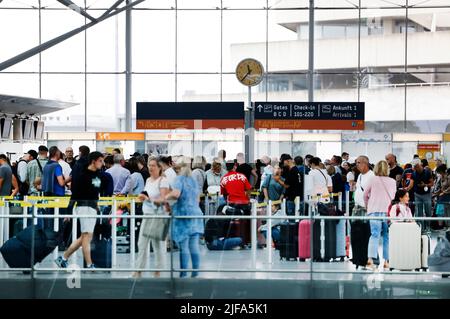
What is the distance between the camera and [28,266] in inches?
518

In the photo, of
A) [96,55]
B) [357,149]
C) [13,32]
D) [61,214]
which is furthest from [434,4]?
[61,214]

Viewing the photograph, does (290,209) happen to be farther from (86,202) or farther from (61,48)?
(61,48)

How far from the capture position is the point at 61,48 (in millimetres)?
36094

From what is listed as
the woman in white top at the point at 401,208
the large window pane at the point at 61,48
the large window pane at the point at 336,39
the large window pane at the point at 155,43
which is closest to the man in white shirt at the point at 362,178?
the woman in white top at the point at 401,208

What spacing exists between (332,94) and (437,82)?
3.83m

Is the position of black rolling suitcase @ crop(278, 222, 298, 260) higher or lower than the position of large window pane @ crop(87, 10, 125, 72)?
lower

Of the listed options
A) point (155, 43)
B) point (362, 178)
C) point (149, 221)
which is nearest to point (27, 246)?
point (149, 221)

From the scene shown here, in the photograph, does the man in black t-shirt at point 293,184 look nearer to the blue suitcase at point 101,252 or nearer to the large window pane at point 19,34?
the blue suitcase at point 101,252

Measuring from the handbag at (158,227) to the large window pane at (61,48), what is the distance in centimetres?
2342

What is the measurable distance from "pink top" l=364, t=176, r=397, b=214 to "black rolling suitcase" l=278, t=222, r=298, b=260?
4.62 feet

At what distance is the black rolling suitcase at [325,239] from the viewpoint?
1279 cm

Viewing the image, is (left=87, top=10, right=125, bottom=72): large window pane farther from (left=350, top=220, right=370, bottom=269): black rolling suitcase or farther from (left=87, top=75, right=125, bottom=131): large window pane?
(left=350, top=220, right=370, bottom=269): black rolling suitcase

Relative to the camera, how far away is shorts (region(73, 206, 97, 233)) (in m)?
13.0

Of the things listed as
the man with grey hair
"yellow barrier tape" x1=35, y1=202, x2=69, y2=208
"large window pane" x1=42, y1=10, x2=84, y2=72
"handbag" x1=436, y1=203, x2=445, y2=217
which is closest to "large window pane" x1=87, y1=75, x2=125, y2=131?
"large window pane" x1=42, y1=10, x2=84, y2=72
